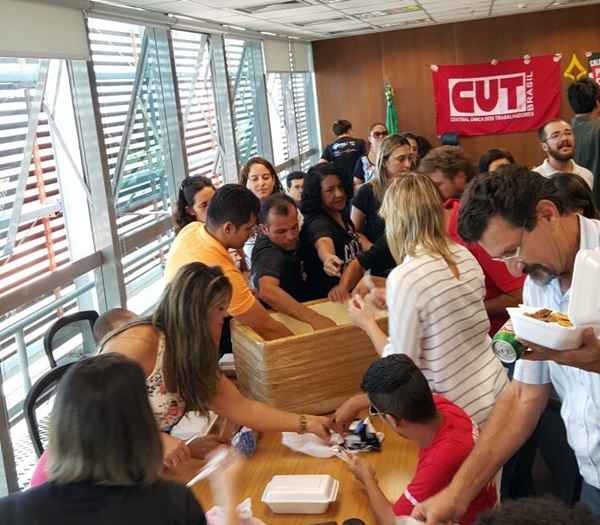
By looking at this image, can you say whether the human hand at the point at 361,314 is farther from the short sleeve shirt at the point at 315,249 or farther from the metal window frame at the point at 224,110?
the metal window frame at the point at 224,110

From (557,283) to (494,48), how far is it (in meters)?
8.52

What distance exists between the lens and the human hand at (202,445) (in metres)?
2.08

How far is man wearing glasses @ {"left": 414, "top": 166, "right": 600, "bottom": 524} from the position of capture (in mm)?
1418

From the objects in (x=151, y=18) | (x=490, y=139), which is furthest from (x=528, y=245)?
(x=490, y=139)

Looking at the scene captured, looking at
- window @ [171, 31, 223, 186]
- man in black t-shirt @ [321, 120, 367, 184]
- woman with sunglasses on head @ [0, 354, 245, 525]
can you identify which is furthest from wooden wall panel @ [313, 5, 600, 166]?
woman with sunglasses on head @ [0, 354, 245, 525]

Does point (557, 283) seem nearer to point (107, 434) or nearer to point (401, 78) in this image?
point (107, 434)

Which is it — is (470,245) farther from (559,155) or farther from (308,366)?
(559,155)

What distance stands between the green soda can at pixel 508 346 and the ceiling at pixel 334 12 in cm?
361

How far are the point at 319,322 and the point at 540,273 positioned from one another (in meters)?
1.17

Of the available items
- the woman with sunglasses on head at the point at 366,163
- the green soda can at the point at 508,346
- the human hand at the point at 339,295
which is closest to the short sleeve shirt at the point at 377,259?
the human hand at the point at 339,295

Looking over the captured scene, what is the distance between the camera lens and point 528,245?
143 cm

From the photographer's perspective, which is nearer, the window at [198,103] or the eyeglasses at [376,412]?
the eyeglasses at [376,412]

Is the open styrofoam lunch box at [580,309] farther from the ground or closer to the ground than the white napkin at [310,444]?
farther from the ground

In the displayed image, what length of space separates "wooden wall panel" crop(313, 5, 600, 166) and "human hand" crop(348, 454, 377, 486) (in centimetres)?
819
